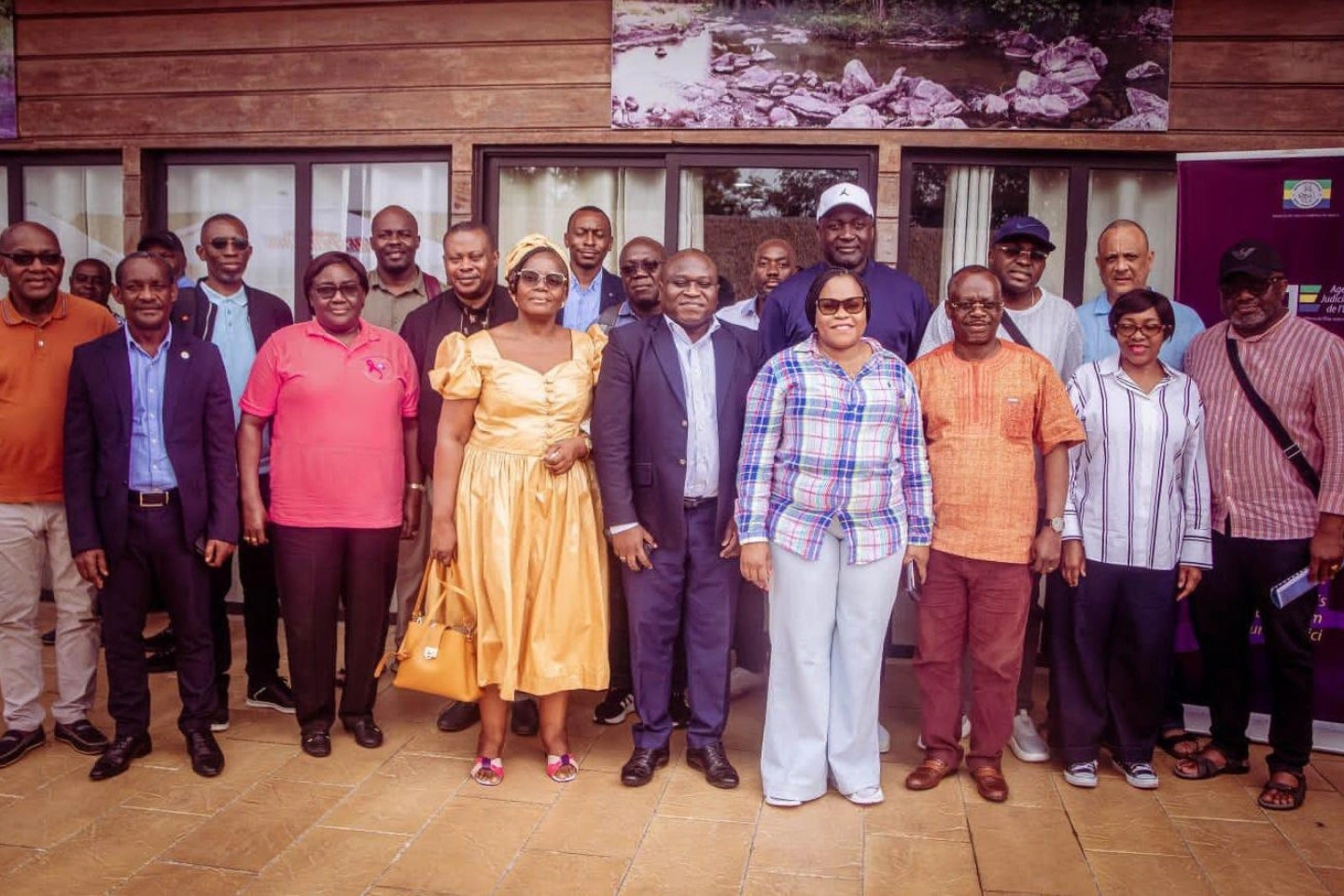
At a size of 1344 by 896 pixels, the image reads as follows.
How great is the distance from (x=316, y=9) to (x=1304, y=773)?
19.5ft

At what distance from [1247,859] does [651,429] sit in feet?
7.61

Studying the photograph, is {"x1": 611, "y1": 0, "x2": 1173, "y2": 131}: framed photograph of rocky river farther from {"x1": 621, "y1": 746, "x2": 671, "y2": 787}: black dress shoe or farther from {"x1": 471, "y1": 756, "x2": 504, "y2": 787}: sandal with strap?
{"x1": 471, "y1": 756, "x2": 504, "y2": 787}: sandal with strap

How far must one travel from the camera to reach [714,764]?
3922mm

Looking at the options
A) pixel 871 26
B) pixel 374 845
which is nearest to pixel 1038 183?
pixel 871 26

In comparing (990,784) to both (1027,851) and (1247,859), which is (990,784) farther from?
(1247,859)

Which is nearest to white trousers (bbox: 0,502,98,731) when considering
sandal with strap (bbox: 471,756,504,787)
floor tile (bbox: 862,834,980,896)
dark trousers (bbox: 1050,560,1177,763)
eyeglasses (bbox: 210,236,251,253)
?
eyeglasses (bbox: 210,236,251,253)

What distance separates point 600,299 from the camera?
4.94 metres

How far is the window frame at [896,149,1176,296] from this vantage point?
565 centimetres

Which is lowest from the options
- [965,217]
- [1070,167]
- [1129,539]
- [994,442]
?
[1129,539]

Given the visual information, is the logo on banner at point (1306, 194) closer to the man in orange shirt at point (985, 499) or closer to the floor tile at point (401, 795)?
the man in orange shirt at point (985, 499)

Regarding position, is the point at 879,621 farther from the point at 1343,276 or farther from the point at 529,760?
the point at 1343,276

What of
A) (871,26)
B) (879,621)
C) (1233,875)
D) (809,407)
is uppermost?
(871,26)

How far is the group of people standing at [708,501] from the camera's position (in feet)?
12.2

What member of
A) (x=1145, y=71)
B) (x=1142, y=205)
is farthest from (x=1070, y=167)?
(x=1145, y=71)
